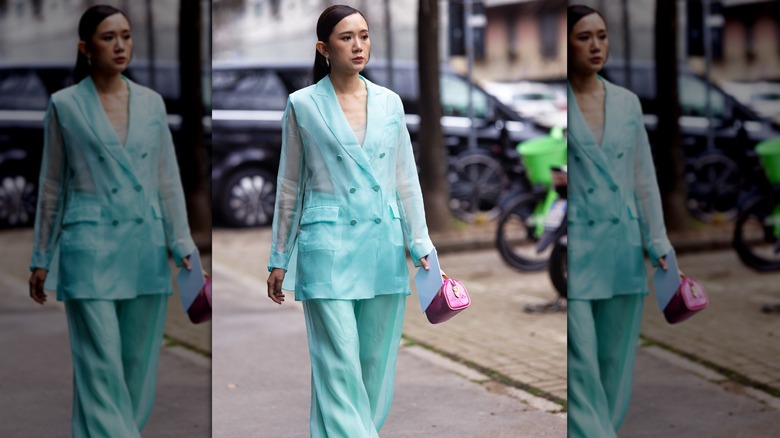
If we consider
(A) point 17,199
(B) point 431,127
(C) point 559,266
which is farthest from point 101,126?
(C) point 559,266

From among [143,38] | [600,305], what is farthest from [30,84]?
[600,305]

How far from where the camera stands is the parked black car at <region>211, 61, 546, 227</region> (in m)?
8.94

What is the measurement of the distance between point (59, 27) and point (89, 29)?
199 mm

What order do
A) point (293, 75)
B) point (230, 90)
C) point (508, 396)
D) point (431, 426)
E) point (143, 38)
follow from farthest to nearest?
point (230, 90), point (293, 75), point (508, 396), point (431, 426), point (143, 38)

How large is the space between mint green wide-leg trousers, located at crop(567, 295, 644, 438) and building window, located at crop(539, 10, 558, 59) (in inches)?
106

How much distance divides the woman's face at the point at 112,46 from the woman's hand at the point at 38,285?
0.70 metres

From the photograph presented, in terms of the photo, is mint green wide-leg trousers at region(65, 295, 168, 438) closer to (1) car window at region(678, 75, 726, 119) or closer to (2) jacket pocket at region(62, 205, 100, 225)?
(2) jacket pocket at region(62, 205, 100, 225)

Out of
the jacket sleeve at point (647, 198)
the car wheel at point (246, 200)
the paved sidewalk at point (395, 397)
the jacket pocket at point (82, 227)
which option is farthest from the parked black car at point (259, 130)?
the jacket pocket at point (82, 227)

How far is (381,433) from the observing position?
4965mm

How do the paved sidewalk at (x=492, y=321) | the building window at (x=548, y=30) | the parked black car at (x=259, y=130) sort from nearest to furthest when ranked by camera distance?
the paved sidewalk at (x=492, y=321)
the building window at (x=548, y=30)
the parked black car at (x=259, y=130)

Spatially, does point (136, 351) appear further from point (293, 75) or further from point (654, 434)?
point (293, 75)

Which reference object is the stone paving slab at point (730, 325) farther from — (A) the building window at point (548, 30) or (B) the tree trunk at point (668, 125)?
(A) the building window at point (548, 30)

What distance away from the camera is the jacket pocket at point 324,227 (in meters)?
4.11

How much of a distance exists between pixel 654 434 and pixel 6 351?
7.43 feet
